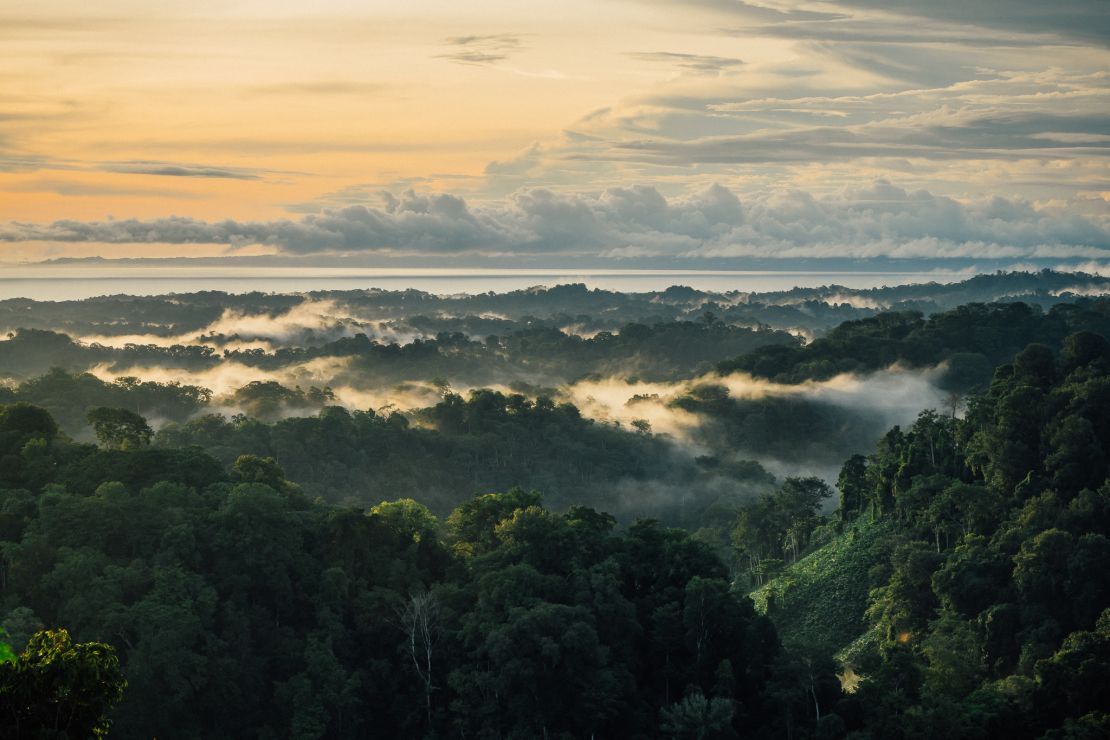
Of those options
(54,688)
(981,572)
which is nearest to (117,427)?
(54,688)

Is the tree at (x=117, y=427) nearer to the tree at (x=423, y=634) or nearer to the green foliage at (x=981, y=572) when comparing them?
the tree at (x=423, y=634)

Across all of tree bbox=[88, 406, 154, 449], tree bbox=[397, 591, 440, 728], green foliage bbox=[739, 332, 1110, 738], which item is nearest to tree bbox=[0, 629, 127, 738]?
tree bbox=[397, 591, 440, 728]

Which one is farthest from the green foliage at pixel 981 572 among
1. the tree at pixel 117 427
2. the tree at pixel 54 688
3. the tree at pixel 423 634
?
the tree at pixel 117 427

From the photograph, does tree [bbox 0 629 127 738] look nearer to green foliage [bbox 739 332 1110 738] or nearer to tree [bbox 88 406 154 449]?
green foliage [bbox 739 332 1110 738]

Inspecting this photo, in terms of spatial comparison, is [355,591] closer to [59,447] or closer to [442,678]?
[442,678]

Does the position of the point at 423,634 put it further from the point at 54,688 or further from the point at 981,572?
the point at 981,572

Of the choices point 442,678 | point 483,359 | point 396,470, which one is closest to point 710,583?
point 442,678
